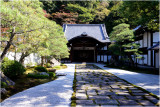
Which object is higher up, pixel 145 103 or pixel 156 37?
pixel 156 37

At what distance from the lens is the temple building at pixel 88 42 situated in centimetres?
1662

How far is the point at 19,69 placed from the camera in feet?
17.9

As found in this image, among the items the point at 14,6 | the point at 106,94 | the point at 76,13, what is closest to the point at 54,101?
the point at 106,94

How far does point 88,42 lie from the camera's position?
56.7 ft

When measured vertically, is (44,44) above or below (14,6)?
below

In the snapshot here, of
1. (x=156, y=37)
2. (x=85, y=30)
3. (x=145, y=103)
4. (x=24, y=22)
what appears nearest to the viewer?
(x=145, y=103)

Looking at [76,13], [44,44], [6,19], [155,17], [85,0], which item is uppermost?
[85,0]

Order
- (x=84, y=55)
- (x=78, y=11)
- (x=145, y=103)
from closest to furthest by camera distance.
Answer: (x=145, y=103) → (x=84, y=55) → (x=78, y=11)

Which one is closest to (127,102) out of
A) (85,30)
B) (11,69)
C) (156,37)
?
(11,69)

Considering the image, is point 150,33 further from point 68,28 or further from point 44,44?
point 68,28

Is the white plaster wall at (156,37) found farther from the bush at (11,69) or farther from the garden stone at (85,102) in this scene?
the bush at (11,69)

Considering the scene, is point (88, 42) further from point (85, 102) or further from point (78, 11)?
point (85, 102)

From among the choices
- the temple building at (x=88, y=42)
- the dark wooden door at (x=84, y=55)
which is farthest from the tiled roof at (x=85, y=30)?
the dark wooden door at (x=84, y=55)

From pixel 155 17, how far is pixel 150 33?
752 cm
